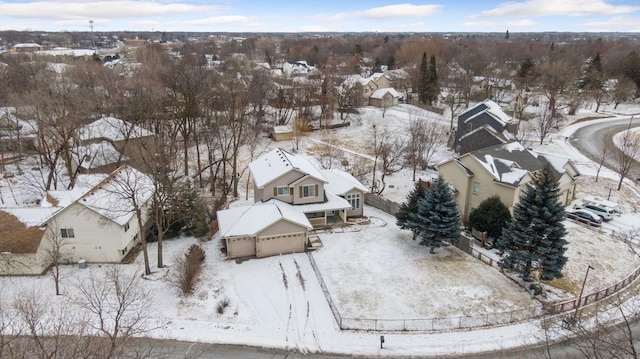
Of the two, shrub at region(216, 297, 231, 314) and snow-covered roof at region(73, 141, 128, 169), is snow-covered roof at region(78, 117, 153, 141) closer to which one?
snow-covered roof at region(73, 141, 128, 169)

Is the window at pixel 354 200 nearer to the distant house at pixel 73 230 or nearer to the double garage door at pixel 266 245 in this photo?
the double garage door at pixel 266 245

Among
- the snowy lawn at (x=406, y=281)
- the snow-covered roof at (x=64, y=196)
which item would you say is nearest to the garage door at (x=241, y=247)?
the snowy lawn at (x=406, y=281)

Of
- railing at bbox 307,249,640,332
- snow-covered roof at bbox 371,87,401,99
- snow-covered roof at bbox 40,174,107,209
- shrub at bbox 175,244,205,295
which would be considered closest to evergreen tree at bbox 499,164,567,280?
railing at bbox 307,249,640,332

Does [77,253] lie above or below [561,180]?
below

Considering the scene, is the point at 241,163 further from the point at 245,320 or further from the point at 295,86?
the point at 245,320

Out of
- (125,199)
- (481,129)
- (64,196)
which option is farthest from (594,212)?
(64,196)

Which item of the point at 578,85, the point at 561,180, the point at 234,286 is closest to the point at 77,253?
the point at 234,286

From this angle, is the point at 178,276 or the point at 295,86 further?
the point at 295,86
